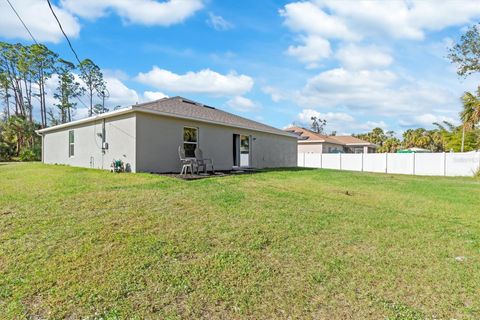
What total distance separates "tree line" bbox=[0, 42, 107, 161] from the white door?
20.9 metres

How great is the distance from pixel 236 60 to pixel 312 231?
12.2 metres

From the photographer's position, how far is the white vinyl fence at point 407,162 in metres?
18.7

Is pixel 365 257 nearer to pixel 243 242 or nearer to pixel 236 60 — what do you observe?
pixel 243 242

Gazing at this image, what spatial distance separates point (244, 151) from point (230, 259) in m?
13.1

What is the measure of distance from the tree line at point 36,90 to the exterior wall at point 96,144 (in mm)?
12520

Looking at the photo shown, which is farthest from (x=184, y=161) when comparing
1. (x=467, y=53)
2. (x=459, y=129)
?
(x=459, y=129)

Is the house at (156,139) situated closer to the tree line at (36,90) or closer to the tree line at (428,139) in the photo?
the tree line at (36,90)

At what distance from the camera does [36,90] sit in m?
34.3

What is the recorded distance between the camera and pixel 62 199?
652 cm

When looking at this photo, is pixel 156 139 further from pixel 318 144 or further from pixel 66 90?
pixel 66 90

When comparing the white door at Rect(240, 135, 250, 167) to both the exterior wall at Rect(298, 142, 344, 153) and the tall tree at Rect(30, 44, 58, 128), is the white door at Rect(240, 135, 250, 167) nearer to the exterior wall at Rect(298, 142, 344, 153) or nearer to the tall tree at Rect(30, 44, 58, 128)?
the exterior wall at Rect(298, 142, 344, 153)

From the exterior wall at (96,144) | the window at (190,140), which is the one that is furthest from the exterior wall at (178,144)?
the exterior wall at (96,144)

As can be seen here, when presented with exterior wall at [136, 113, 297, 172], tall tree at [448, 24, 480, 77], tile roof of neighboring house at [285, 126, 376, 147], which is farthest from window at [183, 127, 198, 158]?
tall tree at [448, 24, 480, 77]

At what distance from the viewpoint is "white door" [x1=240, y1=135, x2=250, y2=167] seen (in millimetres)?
16616
